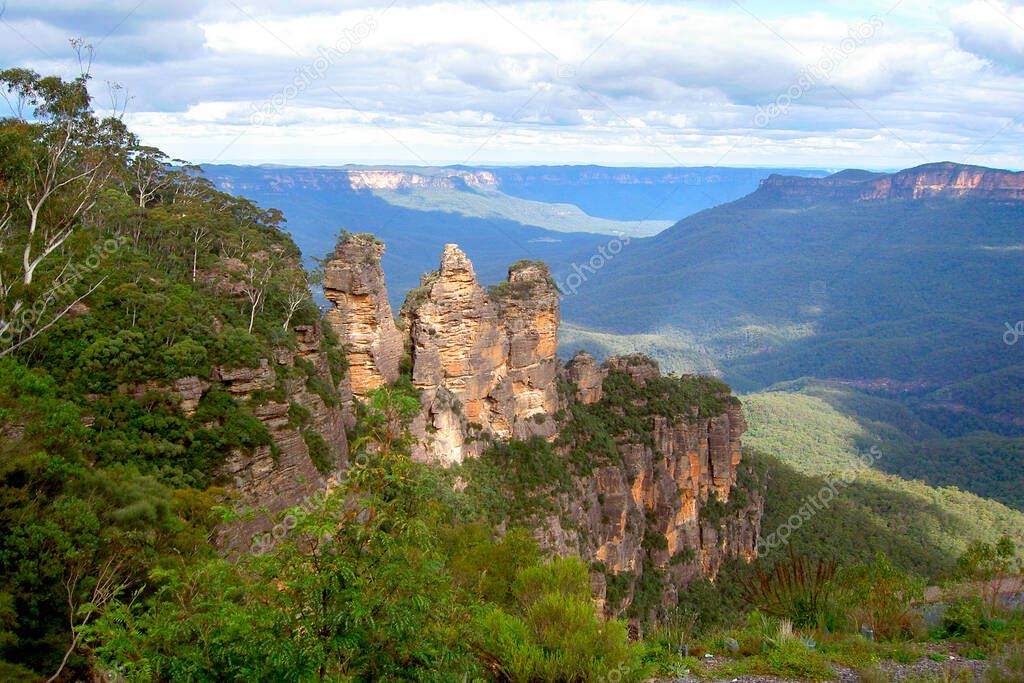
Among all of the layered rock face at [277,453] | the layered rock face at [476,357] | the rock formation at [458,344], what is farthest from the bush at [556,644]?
the layered rock face at [476,357]

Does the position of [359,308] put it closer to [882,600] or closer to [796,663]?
[882,600]

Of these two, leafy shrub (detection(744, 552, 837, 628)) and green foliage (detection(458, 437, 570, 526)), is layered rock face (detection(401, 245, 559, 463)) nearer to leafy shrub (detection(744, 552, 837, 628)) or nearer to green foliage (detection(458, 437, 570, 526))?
green foliage (detection(458, 437, 570, 526))

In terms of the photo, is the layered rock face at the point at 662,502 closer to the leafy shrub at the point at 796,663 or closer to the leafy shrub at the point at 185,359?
the leafy shrub at the point at 185,359

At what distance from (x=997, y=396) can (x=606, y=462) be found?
100265 millimetres

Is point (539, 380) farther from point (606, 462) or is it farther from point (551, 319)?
point (606, 462)

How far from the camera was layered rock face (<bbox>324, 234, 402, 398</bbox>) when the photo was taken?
31.8 metres

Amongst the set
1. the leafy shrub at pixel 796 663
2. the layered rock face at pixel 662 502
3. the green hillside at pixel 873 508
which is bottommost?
the green hillside at pixel 873 508

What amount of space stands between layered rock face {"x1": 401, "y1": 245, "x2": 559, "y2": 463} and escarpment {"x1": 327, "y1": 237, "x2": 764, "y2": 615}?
0.06 meters

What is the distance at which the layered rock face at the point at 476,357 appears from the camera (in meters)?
34.4

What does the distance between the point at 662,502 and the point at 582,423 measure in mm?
9173

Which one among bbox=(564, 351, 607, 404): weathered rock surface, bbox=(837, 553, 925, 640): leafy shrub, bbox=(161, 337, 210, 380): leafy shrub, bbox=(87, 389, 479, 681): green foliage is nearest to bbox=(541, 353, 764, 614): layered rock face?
bbox=(564, 351, 607, 404): weathered rock surface

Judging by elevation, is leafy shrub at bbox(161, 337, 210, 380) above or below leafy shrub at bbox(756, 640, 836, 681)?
above

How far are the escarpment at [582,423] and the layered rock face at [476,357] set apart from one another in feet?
0.21

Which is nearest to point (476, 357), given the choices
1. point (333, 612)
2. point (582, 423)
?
point (582, 423)
